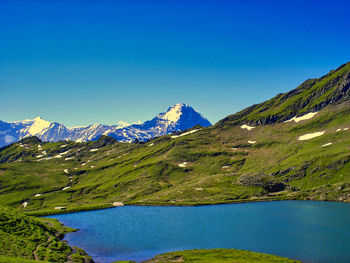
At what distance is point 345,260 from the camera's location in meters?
71.5

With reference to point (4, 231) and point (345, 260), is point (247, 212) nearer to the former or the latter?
point (345, 260)

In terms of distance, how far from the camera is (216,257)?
258 ft

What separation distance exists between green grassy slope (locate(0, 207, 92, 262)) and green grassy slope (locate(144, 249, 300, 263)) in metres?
23.4

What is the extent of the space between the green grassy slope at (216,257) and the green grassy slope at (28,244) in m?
23.4

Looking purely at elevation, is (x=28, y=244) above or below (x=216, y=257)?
above

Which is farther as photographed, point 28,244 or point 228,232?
point 228,232

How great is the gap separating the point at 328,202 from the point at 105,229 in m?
135

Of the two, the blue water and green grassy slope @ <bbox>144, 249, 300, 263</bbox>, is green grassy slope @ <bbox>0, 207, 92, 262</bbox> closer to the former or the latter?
the blue water

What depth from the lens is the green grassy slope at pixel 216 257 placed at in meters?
73.8

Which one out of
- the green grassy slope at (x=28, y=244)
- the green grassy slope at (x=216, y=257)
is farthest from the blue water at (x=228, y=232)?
the green grassy slope at (x=28, y=244)

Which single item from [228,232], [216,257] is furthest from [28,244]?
[228,232]

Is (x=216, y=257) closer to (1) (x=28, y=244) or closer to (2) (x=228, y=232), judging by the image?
(2) (x=228, y=232)

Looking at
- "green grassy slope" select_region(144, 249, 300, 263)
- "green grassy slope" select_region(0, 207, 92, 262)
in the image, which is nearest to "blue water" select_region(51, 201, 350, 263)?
"green grassy slope" select_region(144, 249, 300, 263)

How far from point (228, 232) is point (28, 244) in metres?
69.8
